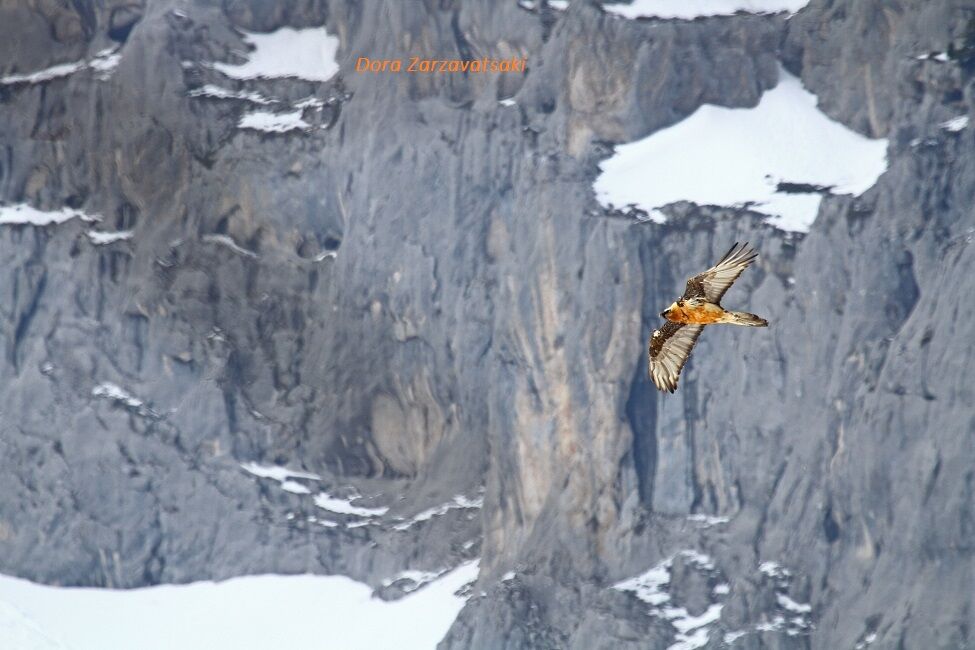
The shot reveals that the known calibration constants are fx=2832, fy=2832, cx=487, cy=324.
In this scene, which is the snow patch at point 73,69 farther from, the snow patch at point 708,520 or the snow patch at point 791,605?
the snow patch at point 791,605

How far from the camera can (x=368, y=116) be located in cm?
14162

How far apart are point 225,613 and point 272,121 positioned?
25603mm

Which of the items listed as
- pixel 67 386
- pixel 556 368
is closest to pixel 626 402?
pixel 556 368

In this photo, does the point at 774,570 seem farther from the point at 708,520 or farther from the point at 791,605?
the point at 708,520

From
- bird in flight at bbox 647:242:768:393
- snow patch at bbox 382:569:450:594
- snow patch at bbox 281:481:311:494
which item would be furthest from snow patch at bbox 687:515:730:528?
bird in flight at bbox 647:242:768:393

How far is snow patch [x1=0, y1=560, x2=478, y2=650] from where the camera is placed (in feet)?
460

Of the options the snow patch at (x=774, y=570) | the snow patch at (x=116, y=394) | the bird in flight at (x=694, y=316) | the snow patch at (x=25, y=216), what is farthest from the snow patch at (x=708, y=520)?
the bird in flight at (x=694, y=316)

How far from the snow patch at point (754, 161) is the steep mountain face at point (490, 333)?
0.86 meters

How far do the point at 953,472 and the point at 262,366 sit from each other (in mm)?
44685

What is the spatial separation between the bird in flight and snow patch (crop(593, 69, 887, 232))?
5914cm

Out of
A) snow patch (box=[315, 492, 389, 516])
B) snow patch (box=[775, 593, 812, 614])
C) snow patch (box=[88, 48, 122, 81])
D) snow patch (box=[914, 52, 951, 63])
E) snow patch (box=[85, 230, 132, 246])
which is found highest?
snow patch (box=[914, 52, 951, 63])

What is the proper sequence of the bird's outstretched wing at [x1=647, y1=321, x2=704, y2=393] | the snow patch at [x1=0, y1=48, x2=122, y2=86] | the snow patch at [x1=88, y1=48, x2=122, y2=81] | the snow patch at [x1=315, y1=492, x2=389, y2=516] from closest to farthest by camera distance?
the bird's outstretched wing at [x1=647, y1=321, x2=704, y2=393] < the snow patch at [x1=315, y1=492, x2=389, y2=516] < the snow patch at [x1=88, y1=48, x2=122, y2=81] < the snow patch at [x1=0, y1=48, x2=122, y2=86]

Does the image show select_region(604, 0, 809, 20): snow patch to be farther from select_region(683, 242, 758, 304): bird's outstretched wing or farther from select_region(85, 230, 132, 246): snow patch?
select_region(683, 242, 758, 304): bird's outstretched wing

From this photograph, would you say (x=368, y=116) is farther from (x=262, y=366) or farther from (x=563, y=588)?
(x=563, y=588)
